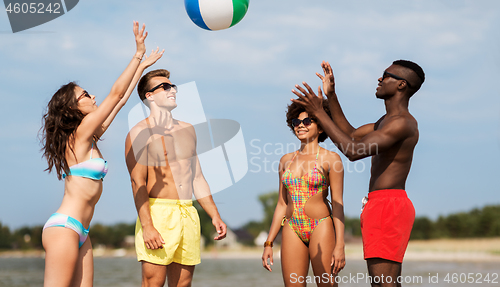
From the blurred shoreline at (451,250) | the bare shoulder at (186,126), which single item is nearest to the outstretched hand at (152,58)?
the bare shoulder at (186,126)

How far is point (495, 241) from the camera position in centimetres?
4675

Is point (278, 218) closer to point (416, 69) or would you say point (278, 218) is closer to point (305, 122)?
point (305, 122)

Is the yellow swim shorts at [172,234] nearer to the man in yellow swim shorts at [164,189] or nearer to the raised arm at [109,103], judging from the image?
the man in yellow swim shorts at [164,189]

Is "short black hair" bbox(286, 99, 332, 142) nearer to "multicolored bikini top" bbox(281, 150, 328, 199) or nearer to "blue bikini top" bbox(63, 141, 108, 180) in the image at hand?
"multicolored bikini top" bbox(281, 150, 328, 199)

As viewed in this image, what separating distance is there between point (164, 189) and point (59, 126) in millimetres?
1189

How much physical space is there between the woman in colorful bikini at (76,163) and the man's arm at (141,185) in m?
0.33

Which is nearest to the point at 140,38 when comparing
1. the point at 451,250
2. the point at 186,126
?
the point at 186,126

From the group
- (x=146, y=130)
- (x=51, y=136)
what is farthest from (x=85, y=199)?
(x=146, y=130)

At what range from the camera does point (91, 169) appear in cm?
415

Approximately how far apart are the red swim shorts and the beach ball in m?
2.59

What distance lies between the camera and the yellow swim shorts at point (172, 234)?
446cm

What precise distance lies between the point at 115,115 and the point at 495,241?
167 feet

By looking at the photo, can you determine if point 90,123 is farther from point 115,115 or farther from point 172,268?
point 172,268

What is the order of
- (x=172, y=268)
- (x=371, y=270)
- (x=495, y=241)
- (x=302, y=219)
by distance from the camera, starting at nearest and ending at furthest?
(x=371, y=270) < (x=172, y=268) < (x=302, y=219) < (x=495, y=241)
